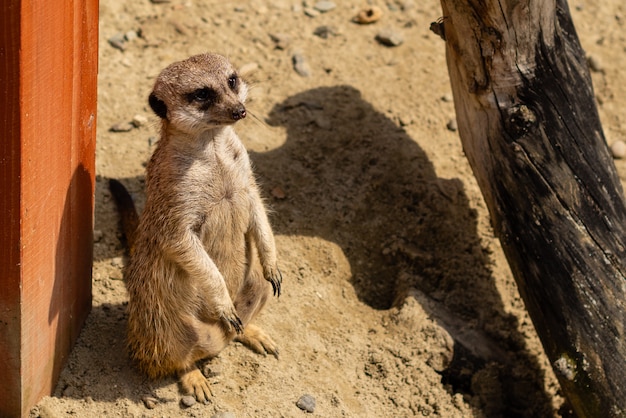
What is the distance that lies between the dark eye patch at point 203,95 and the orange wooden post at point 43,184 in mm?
365

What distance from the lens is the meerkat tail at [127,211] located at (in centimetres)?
346

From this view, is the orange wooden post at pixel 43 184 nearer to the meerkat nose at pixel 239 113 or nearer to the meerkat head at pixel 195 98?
the meerkat head at pixel 195 98

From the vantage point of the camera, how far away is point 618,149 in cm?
437

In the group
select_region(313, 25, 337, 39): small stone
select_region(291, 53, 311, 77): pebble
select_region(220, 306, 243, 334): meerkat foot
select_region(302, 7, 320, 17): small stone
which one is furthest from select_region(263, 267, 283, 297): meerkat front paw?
select_region(302, 7, 320, 17): small stone

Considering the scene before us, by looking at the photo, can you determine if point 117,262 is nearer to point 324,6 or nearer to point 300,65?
point 300,65

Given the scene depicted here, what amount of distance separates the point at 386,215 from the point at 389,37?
126 centimetres

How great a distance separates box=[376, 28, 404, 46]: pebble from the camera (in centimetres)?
467

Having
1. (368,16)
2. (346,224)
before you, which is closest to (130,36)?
(368,16)

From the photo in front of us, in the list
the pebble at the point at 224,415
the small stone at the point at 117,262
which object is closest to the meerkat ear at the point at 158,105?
the small stone at the point at 117,262

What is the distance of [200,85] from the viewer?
2.72 metres

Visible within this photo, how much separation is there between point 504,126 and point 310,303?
3.69ft

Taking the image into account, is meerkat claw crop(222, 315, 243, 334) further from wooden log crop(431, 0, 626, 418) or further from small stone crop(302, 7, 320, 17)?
small stone crop(302, 7, 320, 17)

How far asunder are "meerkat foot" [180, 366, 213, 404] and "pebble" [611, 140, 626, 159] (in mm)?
2595

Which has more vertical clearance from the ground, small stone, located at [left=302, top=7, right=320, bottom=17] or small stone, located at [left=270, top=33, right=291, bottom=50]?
small stone, located at [left=302, top=7, right=320, bottom=17]
